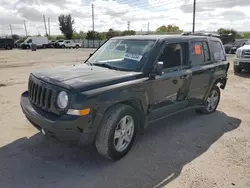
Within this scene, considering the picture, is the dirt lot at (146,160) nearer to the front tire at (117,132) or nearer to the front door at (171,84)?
the front tire at (117,132)

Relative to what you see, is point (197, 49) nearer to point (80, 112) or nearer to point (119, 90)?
point (119, 90)

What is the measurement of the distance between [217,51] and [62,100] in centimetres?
411

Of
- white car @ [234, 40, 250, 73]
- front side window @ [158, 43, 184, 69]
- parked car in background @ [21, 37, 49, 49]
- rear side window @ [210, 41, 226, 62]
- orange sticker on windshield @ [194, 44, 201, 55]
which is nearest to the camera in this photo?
front side window @ [158, 43, 184, 69]

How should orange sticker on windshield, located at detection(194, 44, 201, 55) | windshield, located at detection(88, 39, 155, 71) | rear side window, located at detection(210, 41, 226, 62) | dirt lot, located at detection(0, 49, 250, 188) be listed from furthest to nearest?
rear side window, located at detection(210, 41, 226, 62)
orange sticker on windshield, located at detection(194, 44, 201, 55)
windshield, located at detection(88, 39, 155, 71)
dirt lot, located at detection(0, 49, 250, 188)

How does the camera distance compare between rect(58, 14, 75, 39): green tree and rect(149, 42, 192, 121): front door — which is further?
rect(58, 14, 75, 39): green tree

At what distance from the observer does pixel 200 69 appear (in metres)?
4.87

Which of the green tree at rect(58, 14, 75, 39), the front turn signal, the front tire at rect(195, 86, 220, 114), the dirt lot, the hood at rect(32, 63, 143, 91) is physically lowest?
the dirt lot

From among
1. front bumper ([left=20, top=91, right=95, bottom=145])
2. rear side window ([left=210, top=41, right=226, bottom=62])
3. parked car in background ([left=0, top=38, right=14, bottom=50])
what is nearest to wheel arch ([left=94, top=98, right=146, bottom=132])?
front bumper ([left=20, top=91, right=95, bottom=145])

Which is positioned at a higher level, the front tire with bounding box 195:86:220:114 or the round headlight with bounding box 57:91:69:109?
the round headlight with bounding box 57:91:69:109

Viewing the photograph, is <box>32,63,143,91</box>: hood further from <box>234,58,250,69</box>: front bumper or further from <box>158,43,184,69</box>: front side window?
<box>234,58,250,69</box>: front bumper

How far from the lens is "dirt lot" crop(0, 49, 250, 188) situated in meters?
3.08

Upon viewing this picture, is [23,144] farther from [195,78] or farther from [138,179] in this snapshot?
[195,78]

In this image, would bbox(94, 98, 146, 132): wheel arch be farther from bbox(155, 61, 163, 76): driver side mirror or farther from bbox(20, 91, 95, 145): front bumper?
bbox(155, 61, 163, 76): driver side mirror

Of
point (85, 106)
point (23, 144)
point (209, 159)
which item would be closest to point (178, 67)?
point (209, 159)
